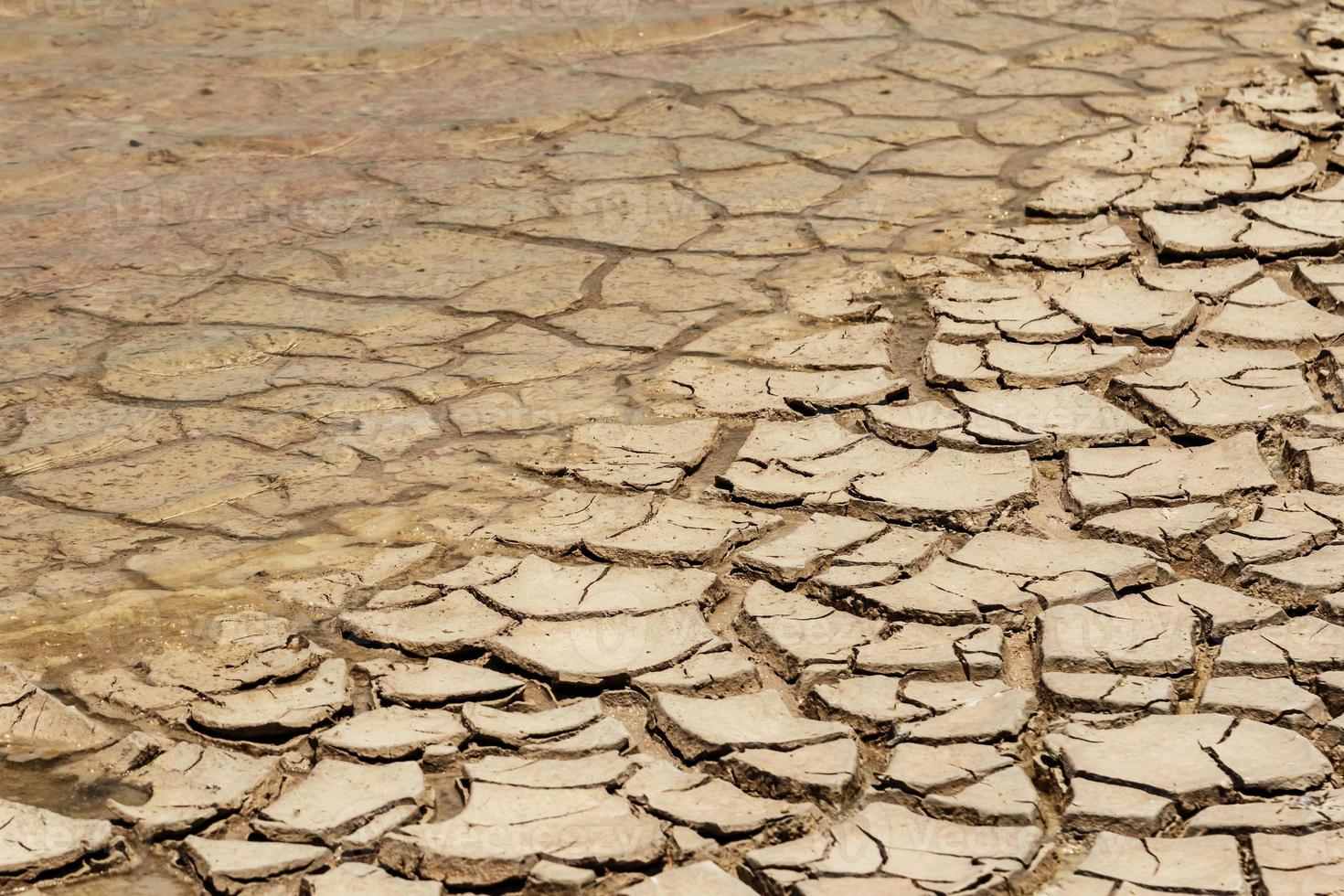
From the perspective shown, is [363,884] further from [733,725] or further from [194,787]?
[733,725]

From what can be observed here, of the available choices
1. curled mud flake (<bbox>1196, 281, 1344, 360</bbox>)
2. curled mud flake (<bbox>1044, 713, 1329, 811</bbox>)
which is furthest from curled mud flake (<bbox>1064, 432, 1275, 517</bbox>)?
curled mud flake (<bbox>1044, 713, 1329, 811</bbox>)

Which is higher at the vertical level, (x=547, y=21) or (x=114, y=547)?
(x=547, y=21)

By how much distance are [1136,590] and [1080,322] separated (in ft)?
3.38

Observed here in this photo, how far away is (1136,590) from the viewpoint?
2381mm

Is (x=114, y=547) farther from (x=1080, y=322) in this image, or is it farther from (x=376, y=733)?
(x=1080, y=322)

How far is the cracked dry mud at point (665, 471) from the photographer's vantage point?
1.94 m

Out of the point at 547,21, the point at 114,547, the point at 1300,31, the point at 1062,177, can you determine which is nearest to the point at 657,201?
the point at 1062,177

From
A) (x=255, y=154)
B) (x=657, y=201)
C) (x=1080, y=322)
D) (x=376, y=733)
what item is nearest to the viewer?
(x=376, y=733)

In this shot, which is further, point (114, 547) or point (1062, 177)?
point (1062, 177)

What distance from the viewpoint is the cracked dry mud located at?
1939 mm

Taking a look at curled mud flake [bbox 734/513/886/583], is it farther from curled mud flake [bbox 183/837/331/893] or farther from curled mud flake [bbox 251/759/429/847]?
curled mud flake [bbox 183/837/331/893]
